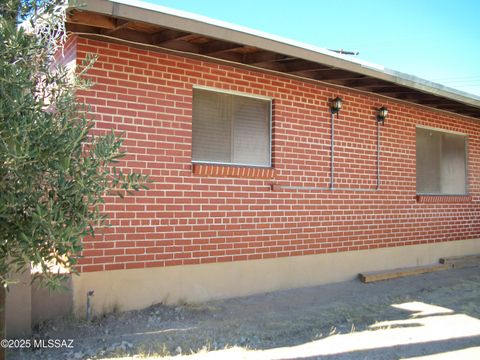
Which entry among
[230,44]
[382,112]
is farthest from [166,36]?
[382,112]

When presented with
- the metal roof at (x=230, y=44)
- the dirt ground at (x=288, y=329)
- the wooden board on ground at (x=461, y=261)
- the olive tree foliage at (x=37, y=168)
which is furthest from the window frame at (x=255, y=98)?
the wooden board on ground at (x=461, y=261)

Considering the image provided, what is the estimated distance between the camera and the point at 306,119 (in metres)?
7.79

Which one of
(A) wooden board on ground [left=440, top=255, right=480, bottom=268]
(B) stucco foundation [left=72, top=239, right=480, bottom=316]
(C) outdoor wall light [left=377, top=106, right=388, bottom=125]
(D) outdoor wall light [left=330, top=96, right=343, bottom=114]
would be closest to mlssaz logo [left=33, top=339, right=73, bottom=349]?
(B) stucco foundation [left=72, top=239, right=480, bottom=316]

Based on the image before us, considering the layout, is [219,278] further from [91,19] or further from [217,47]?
[91,19]

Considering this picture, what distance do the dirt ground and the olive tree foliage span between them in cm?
221

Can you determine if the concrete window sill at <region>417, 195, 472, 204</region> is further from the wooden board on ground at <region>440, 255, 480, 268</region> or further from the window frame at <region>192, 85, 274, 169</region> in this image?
the window frame at <region>192, 85, 274, 169</region>

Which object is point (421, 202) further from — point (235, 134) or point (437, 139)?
point (235, 134)

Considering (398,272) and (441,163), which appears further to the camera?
(441,163)

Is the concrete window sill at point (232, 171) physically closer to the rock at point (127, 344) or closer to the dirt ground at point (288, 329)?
the dirt ground at point (288, 329)

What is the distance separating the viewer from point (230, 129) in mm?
7039

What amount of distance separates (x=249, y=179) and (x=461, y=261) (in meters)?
5.81

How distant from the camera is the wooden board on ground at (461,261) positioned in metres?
10.1

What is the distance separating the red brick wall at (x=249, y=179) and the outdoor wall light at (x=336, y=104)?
121mm

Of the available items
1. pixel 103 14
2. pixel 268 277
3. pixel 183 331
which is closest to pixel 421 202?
pixel 268 277
